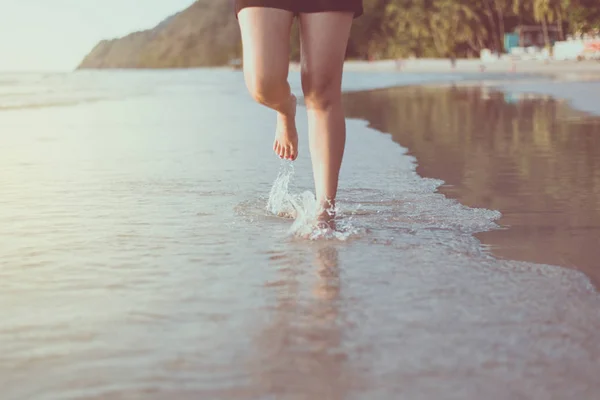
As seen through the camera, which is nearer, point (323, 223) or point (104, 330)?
point (104, 330)

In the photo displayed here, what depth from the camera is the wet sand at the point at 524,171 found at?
3.77m

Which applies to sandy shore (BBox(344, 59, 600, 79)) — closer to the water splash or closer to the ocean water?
the water splash

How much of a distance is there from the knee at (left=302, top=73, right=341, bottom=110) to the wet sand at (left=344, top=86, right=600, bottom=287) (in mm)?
821

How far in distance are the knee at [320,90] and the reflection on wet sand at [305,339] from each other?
→ 911 millimetres

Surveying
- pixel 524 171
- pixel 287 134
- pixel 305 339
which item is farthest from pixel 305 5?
pixel 524 171

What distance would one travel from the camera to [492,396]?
205cm

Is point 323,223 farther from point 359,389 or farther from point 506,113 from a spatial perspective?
point 506,113

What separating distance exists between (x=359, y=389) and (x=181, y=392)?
0.37 m

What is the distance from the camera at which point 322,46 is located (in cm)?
392

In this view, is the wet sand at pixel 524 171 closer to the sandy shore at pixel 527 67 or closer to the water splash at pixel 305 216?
the water splash at pixel 305 216

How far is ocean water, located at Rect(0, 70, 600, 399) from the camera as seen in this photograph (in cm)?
218

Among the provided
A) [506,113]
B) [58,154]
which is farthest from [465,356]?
[506,113]

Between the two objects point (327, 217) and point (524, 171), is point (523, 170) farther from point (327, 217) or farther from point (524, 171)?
point (327, 217)

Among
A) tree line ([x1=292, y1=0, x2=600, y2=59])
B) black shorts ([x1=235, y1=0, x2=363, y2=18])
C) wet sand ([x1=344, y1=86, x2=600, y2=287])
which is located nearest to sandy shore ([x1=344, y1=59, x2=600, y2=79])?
tree line ([x1=292, y1=0, x2=600, y2=59])
